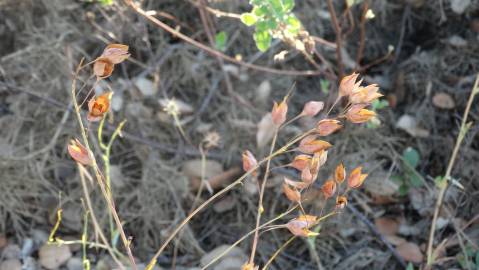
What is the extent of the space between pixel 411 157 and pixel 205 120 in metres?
0.59

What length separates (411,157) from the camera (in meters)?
1.81

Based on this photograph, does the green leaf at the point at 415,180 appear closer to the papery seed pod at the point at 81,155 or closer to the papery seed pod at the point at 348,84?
the papery seed pod at the point at 348,84

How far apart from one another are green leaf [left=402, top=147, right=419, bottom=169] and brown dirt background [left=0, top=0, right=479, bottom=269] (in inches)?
1.3

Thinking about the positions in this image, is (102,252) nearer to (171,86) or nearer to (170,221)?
(170,221)

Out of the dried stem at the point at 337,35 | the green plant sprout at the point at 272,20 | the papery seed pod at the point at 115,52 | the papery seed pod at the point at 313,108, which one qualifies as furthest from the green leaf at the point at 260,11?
→ the papery seed pod at the point at 115,52

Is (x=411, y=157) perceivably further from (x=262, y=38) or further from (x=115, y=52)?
(x=115, y=52)

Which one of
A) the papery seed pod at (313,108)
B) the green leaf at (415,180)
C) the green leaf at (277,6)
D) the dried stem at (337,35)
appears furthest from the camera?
the green leaf at (415,180)

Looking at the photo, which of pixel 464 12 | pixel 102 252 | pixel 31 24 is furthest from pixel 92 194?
pixel 464 12

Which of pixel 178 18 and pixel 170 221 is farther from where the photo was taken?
pixel 178 18

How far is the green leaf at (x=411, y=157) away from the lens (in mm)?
1807

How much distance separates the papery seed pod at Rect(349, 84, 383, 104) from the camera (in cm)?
104

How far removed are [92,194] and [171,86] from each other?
41 cm

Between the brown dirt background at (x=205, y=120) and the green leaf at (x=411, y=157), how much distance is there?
0.03 metres

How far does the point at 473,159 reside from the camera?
5.84 ft
